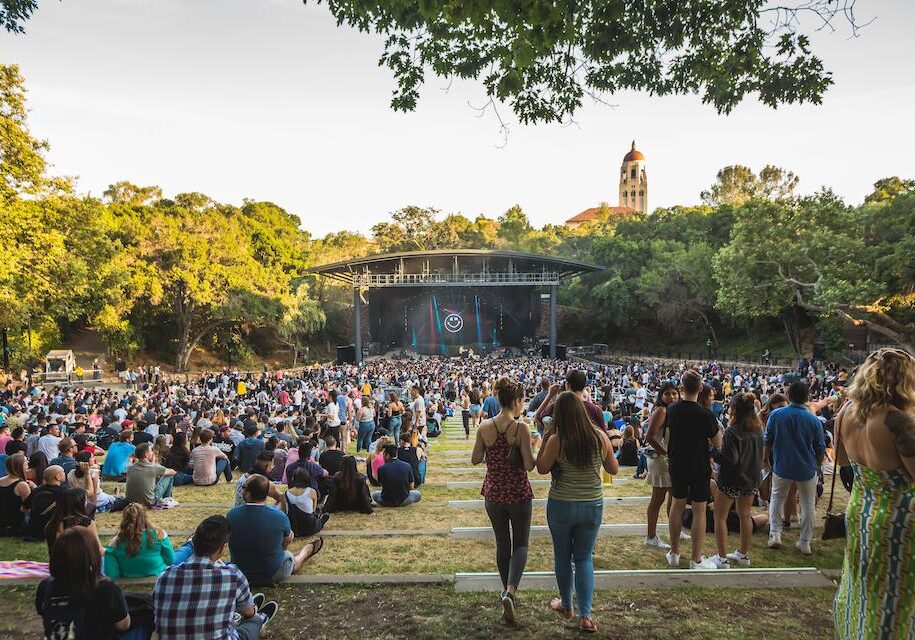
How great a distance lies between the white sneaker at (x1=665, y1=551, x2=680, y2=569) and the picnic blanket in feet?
13.2

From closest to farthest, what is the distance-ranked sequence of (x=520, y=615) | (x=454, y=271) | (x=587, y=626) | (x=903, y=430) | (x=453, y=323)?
(x=903, y=430) < (x=587, y=626) < (x=520, y=615) < (x=454, y=271) < (x=453, y=323)

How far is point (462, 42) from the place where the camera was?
16.5 feet

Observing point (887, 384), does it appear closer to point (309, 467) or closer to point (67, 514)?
point (67, 514)

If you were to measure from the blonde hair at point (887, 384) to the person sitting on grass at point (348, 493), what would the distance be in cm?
411

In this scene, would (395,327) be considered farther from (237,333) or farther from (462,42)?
(462,42)

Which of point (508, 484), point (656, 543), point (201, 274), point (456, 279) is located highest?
point (456, 279)

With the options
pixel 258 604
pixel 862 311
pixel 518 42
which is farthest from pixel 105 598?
pixel 862 311

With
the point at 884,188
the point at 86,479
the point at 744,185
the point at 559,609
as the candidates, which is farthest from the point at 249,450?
the point at 744,185

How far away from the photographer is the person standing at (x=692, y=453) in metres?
3.42

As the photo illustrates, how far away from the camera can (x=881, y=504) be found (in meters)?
2.12

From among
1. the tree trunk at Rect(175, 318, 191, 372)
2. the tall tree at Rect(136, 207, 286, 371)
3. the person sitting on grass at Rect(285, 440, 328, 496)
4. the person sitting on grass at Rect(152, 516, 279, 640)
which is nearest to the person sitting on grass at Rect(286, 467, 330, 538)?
the person sitting on grass at Rect(285, 440, 328, 496)

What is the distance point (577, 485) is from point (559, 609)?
0.71 m

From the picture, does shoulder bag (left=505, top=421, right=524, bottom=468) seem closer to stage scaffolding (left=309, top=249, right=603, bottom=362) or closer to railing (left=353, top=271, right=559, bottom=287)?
stage scaffolding (left=309, top=249, right=603, bottom=362)

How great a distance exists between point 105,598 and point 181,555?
110 cm
